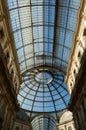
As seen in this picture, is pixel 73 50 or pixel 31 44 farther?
pixel 31 44

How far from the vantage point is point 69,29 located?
40312 mm

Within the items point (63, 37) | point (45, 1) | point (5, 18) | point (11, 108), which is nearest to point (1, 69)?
point (5, 18)

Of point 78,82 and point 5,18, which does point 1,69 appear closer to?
point 5,18

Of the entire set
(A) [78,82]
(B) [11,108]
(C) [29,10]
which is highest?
(C) [29,10]

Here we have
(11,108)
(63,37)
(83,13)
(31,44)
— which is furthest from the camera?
(31,44)

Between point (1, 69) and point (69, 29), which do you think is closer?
point (1, 69)

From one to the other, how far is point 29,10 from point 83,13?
10.5 meters

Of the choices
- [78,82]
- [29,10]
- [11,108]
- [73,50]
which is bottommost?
[11,108]

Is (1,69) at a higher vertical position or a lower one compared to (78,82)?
higher

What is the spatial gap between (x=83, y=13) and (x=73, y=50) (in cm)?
943

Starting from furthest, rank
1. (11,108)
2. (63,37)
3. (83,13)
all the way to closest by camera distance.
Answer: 1. (63,37)
2. (11,108)
3. (83,13)

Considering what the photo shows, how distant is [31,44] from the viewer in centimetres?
4653

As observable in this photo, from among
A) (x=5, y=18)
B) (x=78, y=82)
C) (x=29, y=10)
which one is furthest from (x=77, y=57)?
(x=5, y=18)

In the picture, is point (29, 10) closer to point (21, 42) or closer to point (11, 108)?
point (21, 42)
